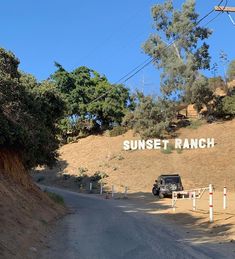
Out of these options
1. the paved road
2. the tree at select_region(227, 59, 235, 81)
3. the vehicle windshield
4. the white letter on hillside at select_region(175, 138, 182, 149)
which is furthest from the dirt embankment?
the tree at select_region(227, 59, 235, 81)

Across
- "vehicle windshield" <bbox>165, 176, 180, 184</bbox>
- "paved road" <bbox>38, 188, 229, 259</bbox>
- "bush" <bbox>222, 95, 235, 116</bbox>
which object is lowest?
"paved road" <bbox>38, 188, 229, 259</bbox>

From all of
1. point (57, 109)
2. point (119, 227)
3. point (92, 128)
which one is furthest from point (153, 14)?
Result: point (119, 227)

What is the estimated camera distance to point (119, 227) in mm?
16781

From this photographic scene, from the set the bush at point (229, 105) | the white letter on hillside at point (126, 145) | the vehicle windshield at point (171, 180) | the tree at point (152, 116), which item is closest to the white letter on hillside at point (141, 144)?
the tree at point (152, 116)

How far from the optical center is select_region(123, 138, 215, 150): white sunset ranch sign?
64.4m

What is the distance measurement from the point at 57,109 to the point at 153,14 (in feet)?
160

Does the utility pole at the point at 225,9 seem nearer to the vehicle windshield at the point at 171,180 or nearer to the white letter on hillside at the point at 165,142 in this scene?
the vehicle windshield at the point at 171,180

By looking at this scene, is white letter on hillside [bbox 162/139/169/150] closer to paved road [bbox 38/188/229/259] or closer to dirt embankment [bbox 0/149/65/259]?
dirt embankment [bbox 0/149/65/259]

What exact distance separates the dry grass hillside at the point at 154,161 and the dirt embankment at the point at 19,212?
31.5 metres

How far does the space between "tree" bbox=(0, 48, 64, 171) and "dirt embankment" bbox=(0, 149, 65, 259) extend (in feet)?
3.14

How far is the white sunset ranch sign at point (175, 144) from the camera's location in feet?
211

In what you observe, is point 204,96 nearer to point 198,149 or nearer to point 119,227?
point 198,149

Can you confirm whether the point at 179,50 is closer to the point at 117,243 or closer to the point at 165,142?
the point at 165,142

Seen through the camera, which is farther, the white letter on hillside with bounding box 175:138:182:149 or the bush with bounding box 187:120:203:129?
the bush with bounding box 187:120:203:129
